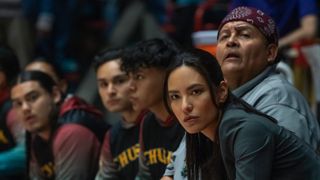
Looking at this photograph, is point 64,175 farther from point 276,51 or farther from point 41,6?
point 41,6

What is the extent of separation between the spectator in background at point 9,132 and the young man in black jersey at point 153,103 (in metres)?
1.19

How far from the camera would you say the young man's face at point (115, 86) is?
217 inches

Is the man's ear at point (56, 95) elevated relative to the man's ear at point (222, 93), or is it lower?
lower

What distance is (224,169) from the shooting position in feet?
12.5

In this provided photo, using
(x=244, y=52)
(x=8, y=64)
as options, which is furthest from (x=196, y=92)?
(x=8, y=64)

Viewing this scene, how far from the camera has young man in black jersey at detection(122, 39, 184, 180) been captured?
497 cm

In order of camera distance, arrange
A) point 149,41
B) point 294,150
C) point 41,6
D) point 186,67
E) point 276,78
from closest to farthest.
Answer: point 294,150 < point 186,67 < point 276,78 < point 149,41 < point 41,6

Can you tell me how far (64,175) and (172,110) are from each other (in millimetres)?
1693

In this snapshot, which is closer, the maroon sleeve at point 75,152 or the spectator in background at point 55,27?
the maroon sleeve at point 75,152

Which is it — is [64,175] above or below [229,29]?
below

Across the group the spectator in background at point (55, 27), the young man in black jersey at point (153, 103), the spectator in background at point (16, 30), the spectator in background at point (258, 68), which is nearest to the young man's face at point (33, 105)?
the young man in black jersey at point (153, 103)

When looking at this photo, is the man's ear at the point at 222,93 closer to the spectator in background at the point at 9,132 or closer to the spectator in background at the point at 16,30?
the spectator in background at the point at 9,132

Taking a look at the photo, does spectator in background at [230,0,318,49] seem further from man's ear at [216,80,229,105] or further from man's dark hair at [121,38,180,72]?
man's ear at [216,80,229,105]

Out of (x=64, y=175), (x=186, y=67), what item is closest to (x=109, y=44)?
(x=64, y=175)
